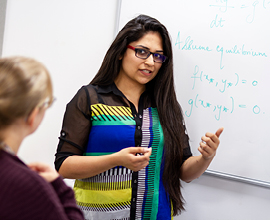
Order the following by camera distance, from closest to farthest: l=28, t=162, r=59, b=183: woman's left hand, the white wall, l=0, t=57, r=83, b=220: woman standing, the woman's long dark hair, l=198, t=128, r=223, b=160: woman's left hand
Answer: l=0, t=57, r=83, b=220: woman standing < l=28, t=162, r=59, b=183: woman's left hand < l=198, t=128, r=223, b=160: woman's left hand < the woman's long dark hair < the white wall

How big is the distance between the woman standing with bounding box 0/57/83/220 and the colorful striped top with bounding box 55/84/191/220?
1.74 feet

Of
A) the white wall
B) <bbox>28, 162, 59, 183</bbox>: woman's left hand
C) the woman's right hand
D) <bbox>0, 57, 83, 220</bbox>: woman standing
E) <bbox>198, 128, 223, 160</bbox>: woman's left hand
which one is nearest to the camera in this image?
<bbox>0, 57, 83, 220</bbox>: woman standing

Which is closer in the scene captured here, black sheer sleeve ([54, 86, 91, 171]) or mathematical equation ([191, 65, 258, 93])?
black sheer sleeve ([54, 86, 91, 171])

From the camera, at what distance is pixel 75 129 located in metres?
1.20

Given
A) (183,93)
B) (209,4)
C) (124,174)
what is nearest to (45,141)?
(124,174)

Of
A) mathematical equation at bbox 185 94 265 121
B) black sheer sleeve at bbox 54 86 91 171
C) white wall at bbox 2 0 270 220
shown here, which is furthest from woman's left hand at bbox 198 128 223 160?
white wall at bbox 2 0 270 220

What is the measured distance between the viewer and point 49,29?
1.79m

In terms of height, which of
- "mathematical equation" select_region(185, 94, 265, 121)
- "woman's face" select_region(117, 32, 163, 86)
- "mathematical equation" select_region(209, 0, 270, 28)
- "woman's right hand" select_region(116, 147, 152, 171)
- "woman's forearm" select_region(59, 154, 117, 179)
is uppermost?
"mathematical equation" select_region(209, 0, 270, 28)

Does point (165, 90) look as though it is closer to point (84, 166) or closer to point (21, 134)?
point (84, 166)

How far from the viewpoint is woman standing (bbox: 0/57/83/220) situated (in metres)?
0.60

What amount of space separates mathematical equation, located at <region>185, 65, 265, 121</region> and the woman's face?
0.83 ft

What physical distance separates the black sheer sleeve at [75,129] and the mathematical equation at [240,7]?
74 cm

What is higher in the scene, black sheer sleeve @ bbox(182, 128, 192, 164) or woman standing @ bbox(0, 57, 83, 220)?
woman standing @ bbox(0, 57, 83, 220)

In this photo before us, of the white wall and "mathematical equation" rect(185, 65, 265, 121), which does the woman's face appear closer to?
"mathematical equation" rect(185, 65, 265, 121)
